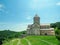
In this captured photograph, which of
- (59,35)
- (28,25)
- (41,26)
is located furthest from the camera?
(28,25)

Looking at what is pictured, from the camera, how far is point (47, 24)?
80.2 m

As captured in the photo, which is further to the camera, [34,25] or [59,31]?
[34,25]

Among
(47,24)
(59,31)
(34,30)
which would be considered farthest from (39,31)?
(59,31)

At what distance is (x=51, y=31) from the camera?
2904 inches

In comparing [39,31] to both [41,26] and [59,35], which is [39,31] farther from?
[59,35]

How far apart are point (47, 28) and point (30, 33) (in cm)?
814

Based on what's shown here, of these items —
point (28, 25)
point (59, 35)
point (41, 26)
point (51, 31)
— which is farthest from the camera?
point (28, 25)

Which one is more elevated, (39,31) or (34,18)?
(34,18)

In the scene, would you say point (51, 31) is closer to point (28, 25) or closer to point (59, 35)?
point (28, 25)

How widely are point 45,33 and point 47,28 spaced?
14.5 ft

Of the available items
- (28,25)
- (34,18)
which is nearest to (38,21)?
(34,18)

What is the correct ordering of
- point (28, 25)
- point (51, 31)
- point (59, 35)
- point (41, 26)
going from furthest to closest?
point (28, 25)
point (41, 26)
point (51, 31)
point (59, 35)

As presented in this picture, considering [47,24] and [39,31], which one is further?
[47,24]

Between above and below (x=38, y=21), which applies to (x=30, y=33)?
below
